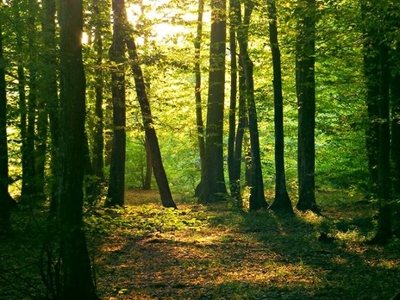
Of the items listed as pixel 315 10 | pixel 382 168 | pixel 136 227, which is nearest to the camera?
pixel 315 10

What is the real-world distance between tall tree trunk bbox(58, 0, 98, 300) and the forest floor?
50cm

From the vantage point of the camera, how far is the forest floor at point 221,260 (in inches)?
322

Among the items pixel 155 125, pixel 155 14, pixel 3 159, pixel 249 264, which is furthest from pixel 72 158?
pixel 155 14

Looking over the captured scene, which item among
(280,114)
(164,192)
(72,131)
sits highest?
(280,114)

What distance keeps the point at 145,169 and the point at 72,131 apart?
2910cm

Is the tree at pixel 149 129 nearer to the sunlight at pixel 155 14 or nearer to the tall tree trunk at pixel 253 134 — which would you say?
the sunlight at pixel 155 14

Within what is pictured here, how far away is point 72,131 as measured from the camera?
22.7ft

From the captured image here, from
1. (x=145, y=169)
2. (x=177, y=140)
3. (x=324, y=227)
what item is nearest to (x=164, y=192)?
(x=324, y=227)

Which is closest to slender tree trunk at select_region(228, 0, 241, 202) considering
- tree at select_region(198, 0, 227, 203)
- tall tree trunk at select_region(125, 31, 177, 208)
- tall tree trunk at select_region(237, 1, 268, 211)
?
tree at select_region(198, 0, 227, 203)

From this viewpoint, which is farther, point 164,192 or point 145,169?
point 145,169

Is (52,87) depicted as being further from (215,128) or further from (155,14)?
(215,128)

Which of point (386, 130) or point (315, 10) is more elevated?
point (315, 10)

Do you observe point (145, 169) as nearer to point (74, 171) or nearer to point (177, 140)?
point (177, 140)

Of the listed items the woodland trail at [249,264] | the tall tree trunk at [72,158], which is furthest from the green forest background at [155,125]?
the woodland trail at [249,264]
